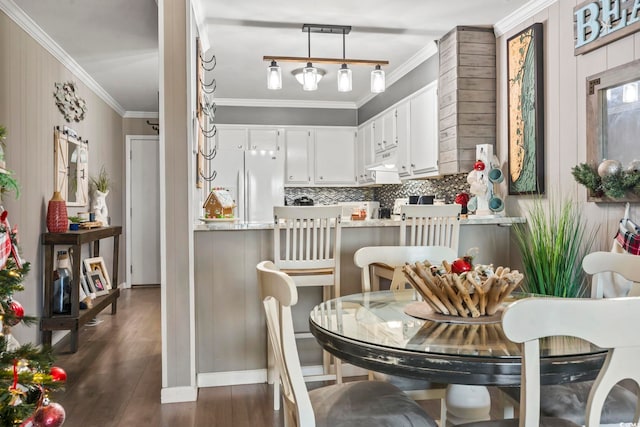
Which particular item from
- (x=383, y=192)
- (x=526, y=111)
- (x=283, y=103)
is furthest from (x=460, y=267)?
(x=283, y=103)

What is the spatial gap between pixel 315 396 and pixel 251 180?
430 cm

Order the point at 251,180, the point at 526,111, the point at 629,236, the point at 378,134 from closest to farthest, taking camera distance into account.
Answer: the point at 629,236
the point at 526,111
the point at 251,180
the point at 378,134

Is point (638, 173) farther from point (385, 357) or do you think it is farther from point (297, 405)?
point (297, 405)

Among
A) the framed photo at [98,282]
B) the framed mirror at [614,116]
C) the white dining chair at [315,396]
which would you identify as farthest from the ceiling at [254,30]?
the white dining chair at [315,396]

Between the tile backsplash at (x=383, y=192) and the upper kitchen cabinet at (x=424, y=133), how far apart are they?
0.27m

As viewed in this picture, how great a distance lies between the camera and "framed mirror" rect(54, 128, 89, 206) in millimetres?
4379

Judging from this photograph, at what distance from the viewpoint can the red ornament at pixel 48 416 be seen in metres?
1.63

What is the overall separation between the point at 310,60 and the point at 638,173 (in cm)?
236

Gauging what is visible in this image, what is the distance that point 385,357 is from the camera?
51.4 inches

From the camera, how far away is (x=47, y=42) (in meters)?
4.01

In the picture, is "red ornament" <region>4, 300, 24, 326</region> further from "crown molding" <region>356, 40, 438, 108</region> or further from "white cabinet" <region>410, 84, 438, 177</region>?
"crown molding" <region>356, 40, 438, 108</region>

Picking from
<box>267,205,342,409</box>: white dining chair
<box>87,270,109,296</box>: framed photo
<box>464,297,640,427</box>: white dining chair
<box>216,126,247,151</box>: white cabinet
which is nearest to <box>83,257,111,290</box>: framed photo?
<box>87,270,109,296</box>: framed photo

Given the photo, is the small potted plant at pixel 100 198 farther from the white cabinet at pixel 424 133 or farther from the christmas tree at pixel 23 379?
the christmas tree at pixel 23 379

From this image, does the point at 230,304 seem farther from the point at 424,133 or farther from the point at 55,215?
the point at 424,133
